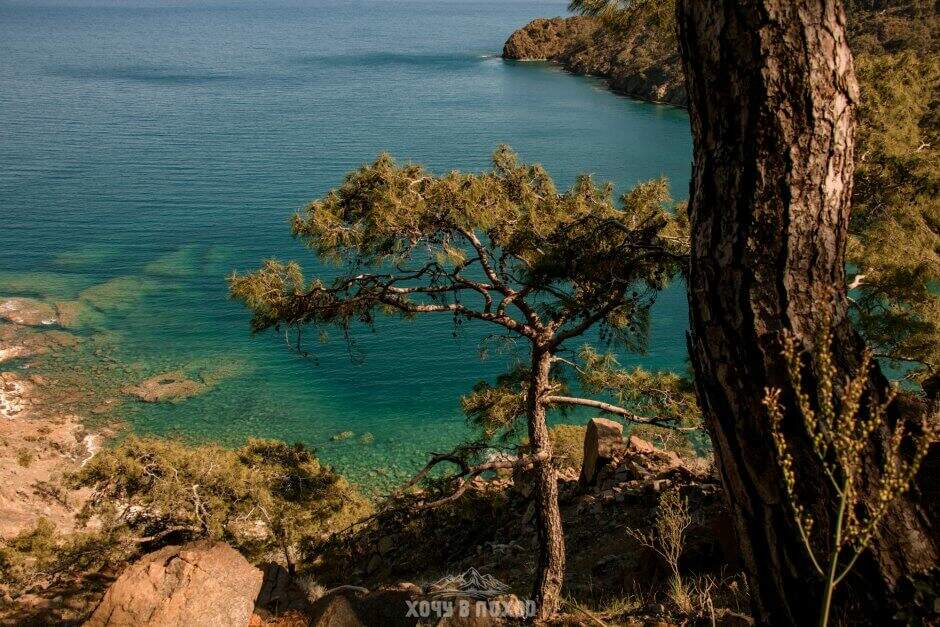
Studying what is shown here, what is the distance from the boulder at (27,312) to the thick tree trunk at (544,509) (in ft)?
78.7

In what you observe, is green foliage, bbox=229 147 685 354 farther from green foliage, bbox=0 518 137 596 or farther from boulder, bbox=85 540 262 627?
green foliage, bbox=0 518 137 596

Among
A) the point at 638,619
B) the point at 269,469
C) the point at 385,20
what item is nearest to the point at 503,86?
the point at 269,469

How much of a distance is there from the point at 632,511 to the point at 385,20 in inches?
6606

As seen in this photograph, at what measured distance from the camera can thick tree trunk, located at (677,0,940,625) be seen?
6.93 ft

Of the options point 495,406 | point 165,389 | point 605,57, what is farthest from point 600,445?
point 605,57

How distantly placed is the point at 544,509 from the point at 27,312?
25638 millimetres

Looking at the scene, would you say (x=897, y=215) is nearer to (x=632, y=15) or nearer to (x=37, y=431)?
(x=632, y=15)

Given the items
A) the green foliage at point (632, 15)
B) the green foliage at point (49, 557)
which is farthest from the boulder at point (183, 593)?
the green foliage at point (632, 15)

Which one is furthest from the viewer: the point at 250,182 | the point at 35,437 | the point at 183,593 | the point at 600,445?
the point at 250,182

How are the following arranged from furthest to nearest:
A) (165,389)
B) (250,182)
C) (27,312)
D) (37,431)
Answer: (250,182)
(27,312)
(165,389)
(37,431)

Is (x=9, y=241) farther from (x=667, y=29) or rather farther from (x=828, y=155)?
(x=828, y=155)

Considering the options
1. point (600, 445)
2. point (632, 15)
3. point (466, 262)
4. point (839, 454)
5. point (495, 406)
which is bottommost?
point (600, 445)

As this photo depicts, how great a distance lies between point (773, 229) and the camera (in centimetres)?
216

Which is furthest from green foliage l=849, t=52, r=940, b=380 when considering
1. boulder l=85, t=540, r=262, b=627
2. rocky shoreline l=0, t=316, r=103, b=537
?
rocky shoreline l=0, t=316, r=103, b=537
